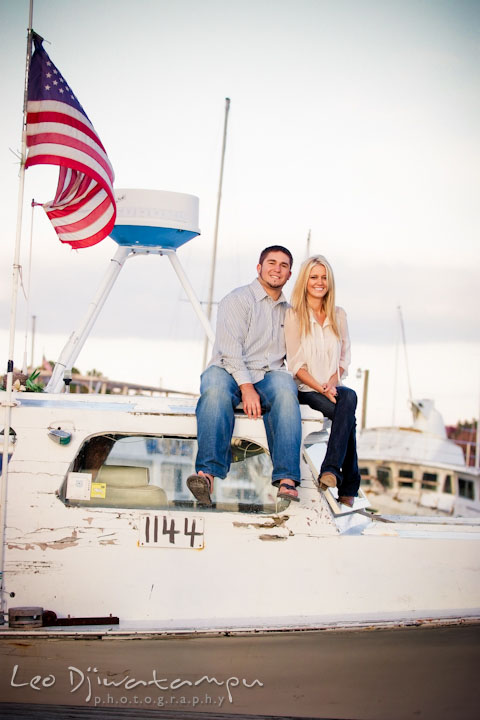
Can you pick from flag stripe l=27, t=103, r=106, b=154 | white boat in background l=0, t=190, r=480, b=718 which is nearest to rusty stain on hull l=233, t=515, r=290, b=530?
white boat in background l=0, t=190, r=480, b=718

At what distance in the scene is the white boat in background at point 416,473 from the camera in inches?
1037

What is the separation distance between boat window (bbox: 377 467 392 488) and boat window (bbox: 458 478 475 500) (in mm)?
2456

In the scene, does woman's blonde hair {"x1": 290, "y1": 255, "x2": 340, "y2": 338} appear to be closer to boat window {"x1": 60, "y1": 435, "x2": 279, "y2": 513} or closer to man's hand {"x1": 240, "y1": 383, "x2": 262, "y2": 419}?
man's hand {"x1": 240, "y1": 383, "x2": 262, "y2": 419}

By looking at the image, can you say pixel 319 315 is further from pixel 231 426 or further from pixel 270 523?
pixel 270 523

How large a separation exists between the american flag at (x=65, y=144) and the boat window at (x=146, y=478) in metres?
1.70

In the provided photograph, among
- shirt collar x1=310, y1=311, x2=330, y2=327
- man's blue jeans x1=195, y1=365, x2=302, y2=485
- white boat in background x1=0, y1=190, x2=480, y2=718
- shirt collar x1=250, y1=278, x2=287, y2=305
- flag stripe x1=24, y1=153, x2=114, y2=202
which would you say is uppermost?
flag stripe x1=24, y1=153, x2=114, y2=202

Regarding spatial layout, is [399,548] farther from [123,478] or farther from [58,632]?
[58,632]

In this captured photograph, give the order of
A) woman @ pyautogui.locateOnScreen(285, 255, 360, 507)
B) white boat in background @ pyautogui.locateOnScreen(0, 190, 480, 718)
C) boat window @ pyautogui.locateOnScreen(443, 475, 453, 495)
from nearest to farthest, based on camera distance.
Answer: white boat in background @ pyautogui.locateOnScreen(0, 190, 480, 718)
woman @ pyautogui.locateOnScreen(285, 255, 360, 507)
boat window @ pyautogui.locateOnScreen(443, 475, 453, 495)

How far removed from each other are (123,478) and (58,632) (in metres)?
1.07

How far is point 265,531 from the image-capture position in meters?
5.14

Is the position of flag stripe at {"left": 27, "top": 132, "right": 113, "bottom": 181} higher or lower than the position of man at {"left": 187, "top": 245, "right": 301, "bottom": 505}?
higher

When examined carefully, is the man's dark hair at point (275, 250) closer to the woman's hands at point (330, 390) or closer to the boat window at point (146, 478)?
the woman's hands at point (330, 390)

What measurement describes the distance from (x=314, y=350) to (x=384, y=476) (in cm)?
2327

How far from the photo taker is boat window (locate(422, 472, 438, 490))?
26967 millimetres
